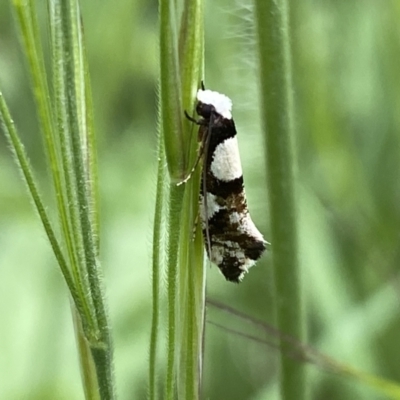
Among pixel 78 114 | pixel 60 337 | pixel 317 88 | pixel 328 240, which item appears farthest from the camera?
pixel 328 240

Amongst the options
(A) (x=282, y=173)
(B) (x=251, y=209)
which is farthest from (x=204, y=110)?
(B) (x=251, y=209)

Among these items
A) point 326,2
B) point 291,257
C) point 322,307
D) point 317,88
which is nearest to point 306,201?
point 322,307

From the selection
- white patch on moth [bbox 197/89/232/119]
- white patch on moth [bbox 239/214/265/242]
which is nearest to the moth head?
white patch on moth [bbox 197/89/232/119]

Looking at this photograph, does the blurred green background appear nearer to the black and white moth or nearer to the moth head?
the black and white moth

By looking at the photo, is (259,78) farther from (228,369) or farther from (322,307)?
(228,369)

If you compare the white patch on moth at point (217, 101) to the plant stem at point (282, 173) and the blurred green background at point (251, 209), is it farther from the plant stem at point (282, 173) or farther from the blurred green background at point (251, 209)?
the blurred green background at point (251, 209)

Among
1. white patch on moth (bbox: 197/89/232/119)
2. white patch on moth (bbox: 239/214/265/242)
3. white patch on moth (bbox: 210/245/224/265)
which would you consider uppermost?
white patch on moth (bbox: 197/89/232/119)
